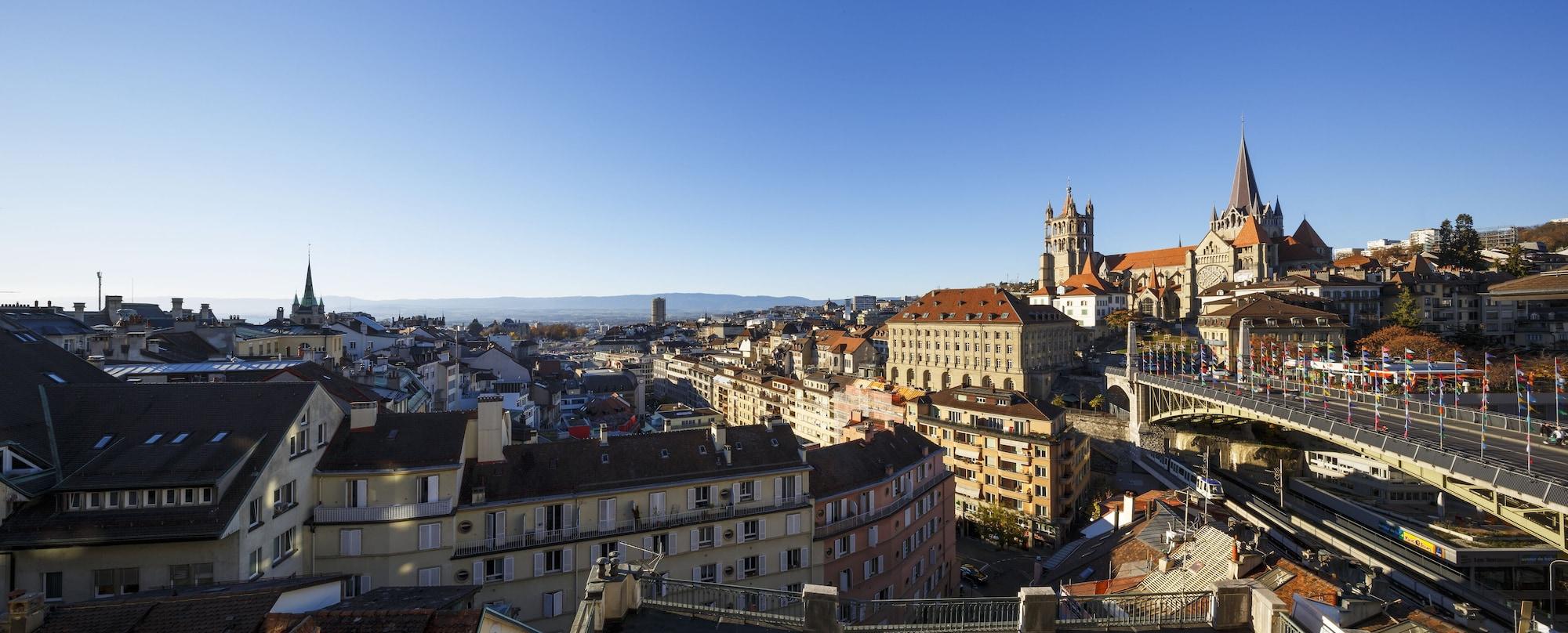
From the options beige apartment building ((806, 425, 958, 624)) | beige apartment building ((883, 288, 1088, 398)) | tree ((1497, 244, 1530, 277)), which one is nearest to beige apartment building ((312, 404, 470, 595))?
beige apartment building ((806, 425, 958, 624))

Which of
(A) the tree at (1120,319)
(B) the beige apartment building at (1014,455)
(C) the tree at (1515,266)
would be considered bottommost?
(B) the beige apartment building at (1014,455)

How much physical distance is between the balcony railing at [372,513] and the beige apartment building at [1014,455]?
124 ft

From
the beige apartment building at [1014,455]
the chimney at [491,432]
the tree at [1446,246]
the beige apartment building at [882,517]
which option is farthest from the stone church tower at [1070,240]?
the chimney at [491,432]

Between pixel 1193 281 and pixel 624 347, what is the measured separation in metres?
125

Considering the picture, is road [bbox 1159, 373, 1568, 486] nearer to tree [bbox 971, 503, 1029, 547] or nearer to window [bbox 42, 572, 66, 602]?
tree [bbox 971, 503, 1029, 547]

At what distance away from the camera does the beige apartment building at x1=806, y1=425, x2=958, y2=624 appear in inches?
1228

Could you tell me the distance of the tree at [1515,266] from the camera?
97.6 m

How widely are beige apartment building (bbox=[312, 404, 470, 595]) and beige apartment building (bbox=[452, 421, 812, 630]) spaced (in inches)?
29.4

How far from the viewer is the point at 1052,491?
52031 millimetres

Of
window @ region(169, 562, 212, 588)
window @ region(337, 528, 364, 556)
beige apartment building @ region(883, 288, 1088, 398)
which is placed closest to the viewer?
window @ region(169, 562, 212, 588)

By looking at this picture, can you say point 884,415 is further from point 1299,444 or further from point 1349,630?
point 1349,630

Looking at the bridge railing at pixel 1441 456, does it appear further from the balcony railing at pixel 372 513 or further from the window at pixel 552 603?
the balcony railing at pixel 372 513

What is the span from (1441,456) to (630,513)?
3386 cm

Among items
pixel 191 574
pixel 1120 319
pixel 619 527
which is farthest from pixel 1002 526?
pixel 1120 319
